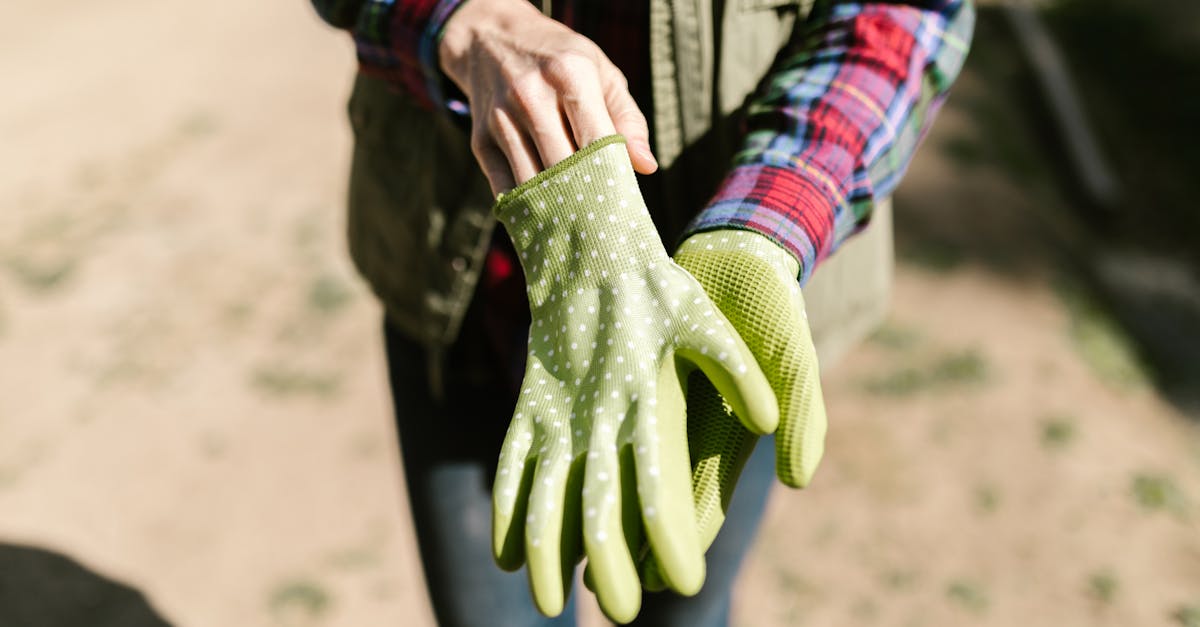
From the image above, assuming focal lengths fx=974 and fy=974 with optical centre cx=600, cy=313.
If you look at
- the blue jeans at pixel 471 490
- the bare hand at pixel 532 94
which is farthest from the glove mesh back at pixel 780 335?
the blue jeans at pixel 471 490

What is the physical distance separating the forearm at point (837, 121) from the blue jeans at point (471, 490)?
366 mm

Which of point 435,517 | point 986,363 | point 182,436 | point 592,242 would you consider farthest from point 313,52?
point 592,242

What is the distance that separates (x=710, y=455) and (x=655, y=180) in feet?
1.07

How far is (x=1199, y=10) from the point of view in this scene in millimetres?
4223

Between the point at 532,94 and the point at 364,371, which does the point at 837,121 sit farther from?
the point at 364,371

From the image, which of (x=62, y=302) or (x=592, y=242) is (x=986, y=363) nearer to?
(x=592, y=242)

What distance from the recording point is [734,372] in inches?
27.6

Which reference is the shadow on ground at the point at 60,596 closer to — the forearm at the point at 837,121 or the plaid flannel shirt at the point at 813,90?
the plaid flannel shirt at the point at 813,90

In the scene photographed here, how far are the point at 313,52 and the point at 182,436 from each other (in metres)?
2.06

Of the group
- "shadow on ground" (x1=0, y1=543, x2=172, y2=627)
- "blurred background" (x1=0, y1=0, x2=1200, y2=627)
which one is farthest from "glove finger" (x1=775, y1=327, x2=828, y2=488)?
"shadow on ground" (x1=0, y1=543, x2=172, y2=627)

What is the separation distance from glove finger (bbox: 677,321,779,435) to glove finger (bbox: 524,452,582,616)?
13cm

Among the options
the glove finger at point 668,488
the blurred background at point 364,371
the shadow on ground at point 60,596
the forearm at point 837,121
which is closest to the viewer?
the glove finger at point 668,488

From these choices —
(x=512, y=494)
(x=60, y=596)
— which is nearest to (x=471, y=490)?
(x=512, y=494)

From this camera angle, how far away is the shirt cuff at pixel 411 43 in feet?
2.81
